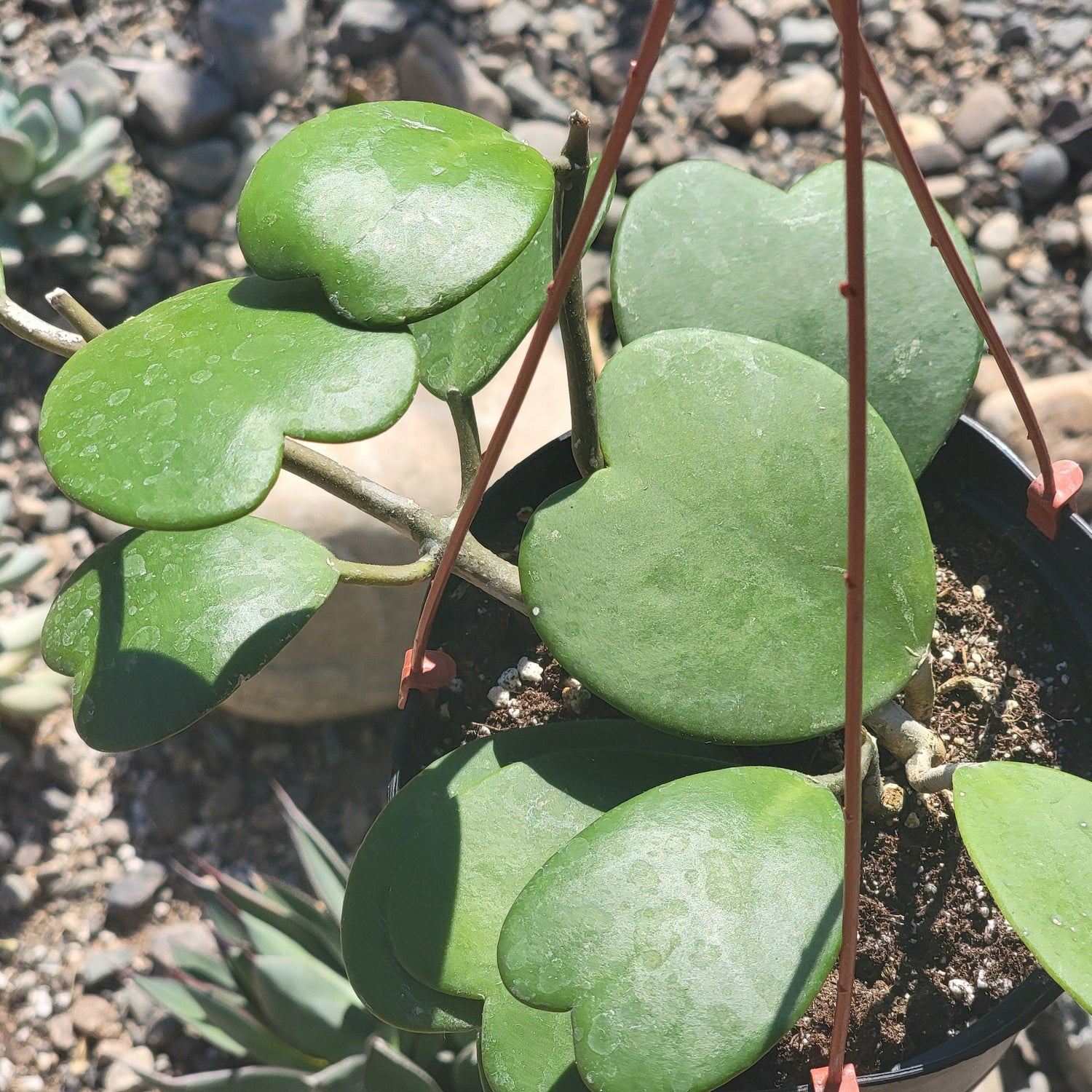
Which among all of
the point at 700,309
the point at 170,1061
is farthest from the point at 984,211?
the point at 170,1061

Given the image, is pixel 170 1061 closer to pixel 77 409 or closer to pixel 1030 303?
Answer: pixel 77 409

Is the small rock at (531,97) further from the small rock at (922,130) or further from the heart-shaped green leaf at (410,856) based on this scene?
the heart-shaped green leaf at (410,856)

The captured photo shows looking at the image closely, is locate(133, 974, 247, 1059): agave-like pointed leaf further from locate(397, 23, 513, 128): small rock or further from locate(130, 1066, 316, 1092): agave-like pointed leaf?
locate(397, 23, 513, 128): small rock

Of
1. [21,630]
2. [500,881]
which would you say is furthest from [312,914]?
[500,881]

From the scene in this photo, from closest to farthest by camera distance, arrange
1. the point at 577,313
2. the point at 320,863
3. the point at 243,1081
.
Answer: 1. the point at 577,313
2. the point at 243,1081
3. the point at 320,863

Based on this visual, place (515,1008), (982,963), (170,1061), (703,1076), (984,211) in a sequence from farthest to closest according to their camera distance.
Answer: (984,211) < (170,1061) < (982,963) < (515,1008) < (703,1076)

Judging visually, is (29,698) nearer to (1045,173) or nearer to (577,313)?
(577,313)
